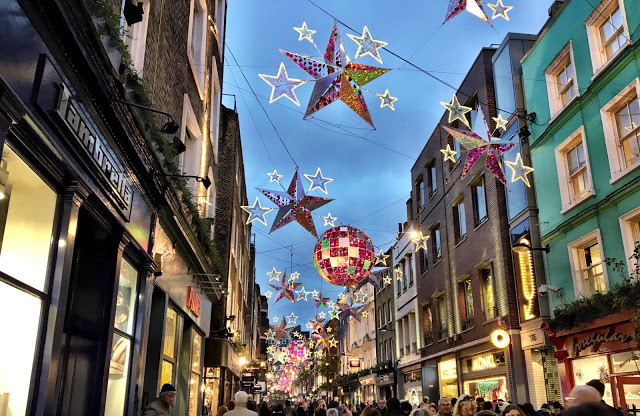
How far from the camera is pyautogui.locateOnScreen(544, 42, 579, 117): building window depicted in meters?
15.7

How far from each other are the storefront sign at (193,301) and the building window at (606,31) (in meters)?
11.7

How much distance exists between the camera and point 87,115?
5.87 meters

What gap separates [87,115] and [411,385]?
93.4ft

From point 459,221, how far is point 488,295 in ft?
15.6

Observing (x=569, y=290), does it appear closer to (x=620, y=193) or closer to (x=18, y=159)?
(x=620, y=193)

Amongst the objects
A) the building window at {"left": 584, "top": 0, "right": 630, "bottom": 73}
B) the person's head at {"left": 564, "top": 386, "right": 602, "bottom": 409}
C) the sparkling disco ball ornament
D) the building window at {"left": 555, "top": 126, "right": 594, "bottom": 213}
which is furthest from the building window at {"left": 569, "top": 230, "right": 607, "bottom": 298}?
the person's head at {"left": 564, "top": 386, "right": 602, "bottom": 409}

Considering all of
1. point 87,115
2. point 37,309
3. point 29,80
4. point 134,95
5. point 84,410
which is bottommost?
point 84,410

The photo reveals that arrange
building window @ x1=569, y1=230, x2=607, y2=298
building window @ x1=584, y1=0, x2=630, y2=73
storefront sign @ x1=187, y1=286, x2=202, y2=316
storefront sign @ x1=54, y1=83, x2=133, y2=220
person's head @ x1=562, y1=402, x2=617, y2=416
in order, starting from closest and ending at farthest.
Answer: person's head @ x1=562, y1=402, x2=617, y2=416, storefront sign @ x1=54, y1=83, x2=133, y2=220, storefront sign @ x1=187, y1=286, x2=202, y2=316, building window @ x1=584, y1=0, x2=630, y2=73, building window @ x1=569, y1=230, x2=607, y2=298

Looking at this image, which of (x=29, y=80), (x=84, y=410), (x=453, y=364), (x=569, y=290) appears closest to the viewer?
(x=29, y=80)

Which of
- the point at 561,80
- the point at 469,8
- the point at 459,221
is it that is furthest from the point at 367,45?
the point at 459,221

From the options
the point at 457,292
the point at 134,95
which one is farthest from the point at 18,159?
the point at 457,292

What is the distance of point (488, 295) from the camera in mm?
20797

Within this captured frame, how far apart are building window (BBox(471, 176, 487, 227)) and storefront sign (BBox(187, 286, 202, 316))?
1159 centimetres

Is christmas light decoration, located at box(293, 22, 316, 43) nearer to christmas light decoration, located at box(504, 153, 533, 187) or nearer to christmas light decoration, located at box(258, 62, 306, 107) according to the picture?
christmas light decoration, located at box(258, 62, 306, 107)
